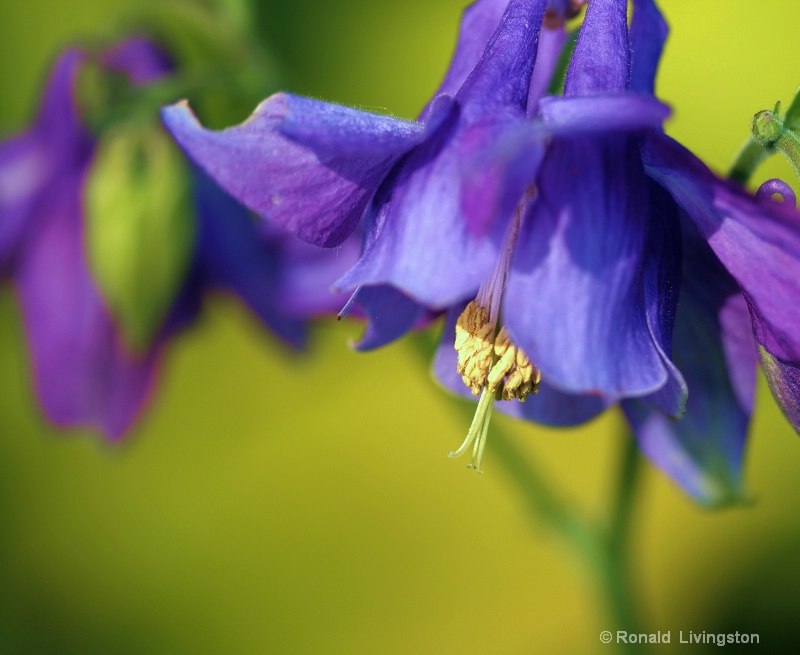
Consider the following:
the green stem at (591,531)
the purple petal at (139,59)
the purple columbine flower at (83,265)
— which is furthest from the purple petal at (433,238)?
the purple petal at (139,59)

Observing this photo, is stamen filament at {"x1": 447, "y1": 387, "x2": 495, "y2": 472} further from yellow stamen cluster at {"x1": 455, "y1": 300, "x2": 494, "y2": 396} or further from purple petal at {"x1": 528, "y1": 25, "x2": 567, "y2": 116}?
purple petal at {"x1": 528, "y1": 25, "x2": 567, "y2": 116}

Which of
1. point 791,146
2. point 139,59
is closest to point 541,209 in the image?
point 791,146

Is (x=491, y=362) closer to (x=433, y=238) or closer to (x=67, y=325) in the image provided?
(x=433, y=238)

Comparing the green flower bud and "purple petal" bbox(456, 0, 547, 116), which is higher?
"purple petal" bbox(456, 0, 547, 116)

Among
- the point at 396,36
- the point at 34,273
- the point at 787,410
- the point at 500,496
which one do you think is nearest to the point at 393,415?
the point at 500,496

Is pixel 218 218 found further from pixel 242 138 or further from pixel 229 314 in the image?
pixel 229 314

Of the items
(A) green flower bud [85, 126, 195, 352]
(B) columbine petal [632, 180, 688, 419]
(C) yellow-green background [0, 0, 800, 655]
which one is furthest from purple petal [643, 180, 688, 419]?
(C) yellow-green background [0, 0, 800, 655]
